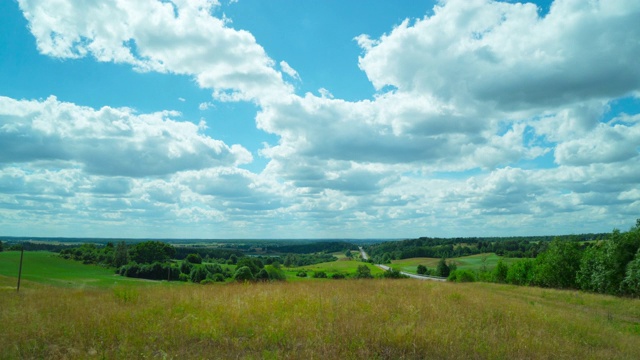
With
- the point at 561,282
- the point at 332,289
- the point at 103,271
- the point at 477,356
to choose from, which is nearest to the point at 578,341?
the point at 477,356

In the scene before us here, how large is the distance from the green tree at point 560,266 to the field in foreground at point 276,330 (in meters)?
47.4

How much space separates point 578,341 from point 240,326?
9026mm

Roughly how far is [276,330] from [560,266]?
187ft

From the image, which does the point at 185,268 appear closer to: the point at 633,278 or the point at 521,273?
the point at 521,273

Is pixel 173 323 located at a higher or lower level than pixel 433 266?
higher

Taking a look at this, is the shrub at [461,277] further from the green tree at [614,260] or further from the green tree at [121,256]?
the green tree at [121,256]

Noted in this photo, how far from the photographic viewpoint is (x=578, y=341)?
987 centimetres

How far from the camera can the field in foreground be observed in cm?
715

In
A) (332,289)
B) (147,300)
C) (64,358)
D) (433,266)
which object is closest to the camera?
(64,358)

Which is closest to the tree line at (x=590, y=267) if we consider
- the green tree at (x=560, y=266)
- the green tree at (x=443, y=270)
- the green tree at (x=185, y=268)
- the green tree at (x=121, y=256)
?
the green tree at (x=560, y=266)

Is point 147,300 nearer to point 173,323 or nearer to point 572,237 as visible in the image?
point 173,323

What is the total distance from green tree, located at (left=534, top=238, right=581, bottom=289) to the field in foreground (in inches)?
1866

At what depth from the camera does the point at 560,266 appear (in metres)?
51.9

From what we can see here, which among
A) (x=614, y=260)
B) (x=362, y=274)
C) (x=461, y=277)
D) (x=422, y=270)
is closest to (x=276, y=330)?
(x=362, y=274)
